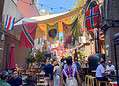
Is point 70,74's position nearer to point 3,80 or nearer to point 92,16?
point 3,80

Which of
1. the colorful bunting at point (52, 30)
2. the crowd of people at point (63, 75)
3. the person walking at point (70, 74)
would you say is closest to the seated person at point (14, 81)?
the crowd of people at point (63, 75)

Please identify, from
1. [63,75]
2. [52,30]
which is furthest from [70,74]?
[52,30]

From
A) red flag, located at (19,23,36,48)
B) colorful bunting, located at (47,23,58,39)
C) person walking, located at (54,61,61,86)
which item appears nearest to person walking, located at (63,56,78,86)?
person walking, located at (54,61,61,86)

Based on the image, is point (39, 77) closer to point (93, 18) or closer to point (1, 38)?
point (1, 38)

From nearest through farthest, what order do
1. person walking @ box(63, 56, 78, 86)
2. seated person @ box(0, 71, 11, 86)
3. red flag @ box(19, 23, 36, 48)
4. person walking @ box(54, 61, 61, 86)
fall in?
seated person @ box(0, 71, 11, 86)
person walking @ box(63, 56, 78, 86)
person walking @ box(54, 61, 61, 86)
red flag @ box(19, 23, 36, 48)

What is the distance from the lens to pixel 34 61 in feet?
97.7

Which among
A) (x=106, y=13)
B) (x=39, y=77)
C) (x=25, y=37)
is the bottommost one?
(x=39, y=77)

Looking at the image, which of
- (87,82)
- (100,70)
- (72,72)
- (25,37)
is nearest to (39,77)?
(25,37)

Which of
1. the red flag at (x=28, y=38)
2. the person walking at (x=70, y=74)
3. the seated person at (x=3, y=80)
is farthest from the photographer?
the red flag at (x=28, y=38)

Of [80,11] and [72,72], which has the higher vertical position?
[80,11]

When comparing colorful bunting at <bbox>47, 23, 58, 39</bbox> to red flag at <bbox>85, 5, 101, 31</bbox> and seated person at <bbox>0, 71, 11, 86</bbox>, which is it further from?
seated person at <bbox>0, 71, 11, 86</bbox>

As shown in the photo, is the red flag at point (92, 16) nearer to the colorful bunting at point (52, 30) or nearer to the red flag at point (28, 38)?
the colorful bunting at point (52, 30)

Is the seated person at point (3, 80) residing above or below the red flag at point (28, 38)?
below

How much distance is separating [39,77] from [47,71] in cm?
476
